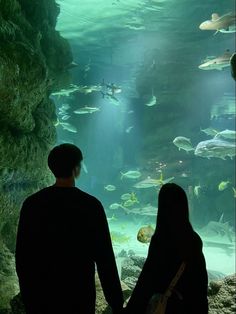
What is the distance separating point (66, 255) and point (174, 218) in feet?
2.70

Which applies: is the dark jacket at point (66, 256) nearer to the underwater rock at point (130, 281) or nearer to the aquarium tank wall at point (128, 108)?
the aquarium tank wall at point (128, 108)

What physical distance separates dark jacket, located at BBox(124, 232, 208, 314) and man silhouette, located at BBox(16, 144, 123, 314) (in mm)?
287

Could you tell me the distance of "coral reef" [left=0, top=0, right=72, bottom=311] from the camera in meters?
5.97

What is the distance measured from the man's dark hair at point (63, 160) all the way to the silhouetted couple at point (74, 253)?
0.38 feet

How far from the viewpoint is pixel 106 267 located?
2787 mm

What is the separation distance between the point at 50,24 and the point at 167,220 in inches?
362

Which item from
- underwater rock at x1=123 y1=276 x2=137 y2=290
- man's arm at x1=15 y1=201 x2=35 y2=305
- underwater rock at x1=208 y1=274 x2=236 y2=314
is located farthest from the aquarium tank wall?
man's arm at x1=15 y1=201 x2=35 y2=305

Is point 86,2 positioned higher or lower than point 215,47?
higher

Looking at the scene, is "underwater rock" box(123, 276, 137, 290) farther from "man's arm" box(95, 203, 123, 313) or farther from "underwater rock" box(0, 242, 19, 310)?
"man's arm" box(95, 203, 123, 313)

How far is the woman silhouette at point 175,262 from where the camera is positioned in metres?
2.59

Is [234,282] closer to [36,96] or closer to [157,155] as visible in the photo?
[36,96]

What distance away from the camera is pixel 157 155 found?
23.8 m

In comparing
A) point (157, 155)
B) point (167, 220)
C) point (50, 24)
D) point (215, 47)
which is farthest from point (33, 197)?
point (157, 155)

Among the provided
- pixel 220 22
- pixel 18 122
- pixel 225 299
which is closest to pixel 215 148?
pixel 220 22
